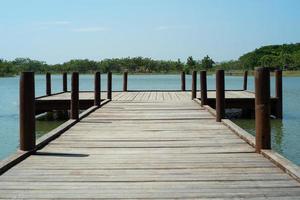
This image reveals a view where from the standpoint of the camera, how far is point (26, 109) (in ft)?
20.0

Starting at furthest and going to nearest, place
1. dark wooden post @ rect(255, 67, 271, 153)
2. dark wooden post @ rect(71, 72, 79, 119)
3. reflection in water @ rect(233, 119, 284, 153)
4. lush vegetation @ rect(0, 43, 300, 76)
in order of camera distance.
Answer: lush vegetation @ rect(0, 43, 300, 76) → reflection in water @ rect(233, 119, 284, 153) → dark wooden post @ rect(71, 72, 79, 119) → dark wooden post @ rect(255, 67, 271, 153)

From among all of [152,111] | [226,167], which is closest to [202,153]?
[226,167]

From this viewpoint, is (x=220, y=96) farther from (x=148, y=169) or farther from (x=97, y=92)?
(x=97, y=92)

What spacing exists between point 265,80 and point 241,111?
1389 centimetres

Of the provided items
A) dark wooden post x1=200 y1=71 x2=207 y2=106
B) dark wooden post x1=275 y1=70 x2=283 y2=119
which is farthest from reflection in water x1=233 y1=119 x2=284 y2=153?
dark wooden post x1=200 y1=71 x2=207 y2=106

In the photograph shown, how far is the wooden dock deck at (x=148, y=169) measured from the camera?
427cm

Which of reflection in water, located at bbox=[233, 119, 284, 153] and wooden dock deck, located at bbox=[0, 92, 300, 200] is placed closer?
wooden dock deck, located at bbox=[0, 92, 300, 200]

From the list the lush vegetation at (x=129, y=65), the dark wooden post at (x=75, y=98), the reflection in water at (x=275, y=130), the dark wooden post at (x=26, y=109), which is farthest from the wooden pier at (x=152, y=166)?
the lush vegetation at (x=129, y=65)

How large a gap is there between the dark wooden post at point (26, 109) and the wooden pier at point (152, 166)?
0.49ft

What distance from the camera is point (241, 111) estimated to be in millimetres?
19672

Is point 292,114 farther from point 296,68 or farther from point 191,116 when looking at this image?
point 296,68

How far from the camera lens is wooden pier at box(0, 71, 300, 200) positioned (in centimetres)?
430

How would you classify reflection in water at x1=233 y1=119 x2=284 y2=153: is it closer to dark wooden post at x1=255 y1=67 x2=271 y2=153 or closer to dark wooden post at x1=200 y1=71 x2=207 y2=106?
dark wooden post at x1=200 y1=71 x2=207 y2=106

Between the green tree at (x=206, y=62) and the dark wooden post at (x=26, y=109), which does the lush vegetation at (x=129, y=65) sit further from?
the dark wooden post at (x=26, y=109)
